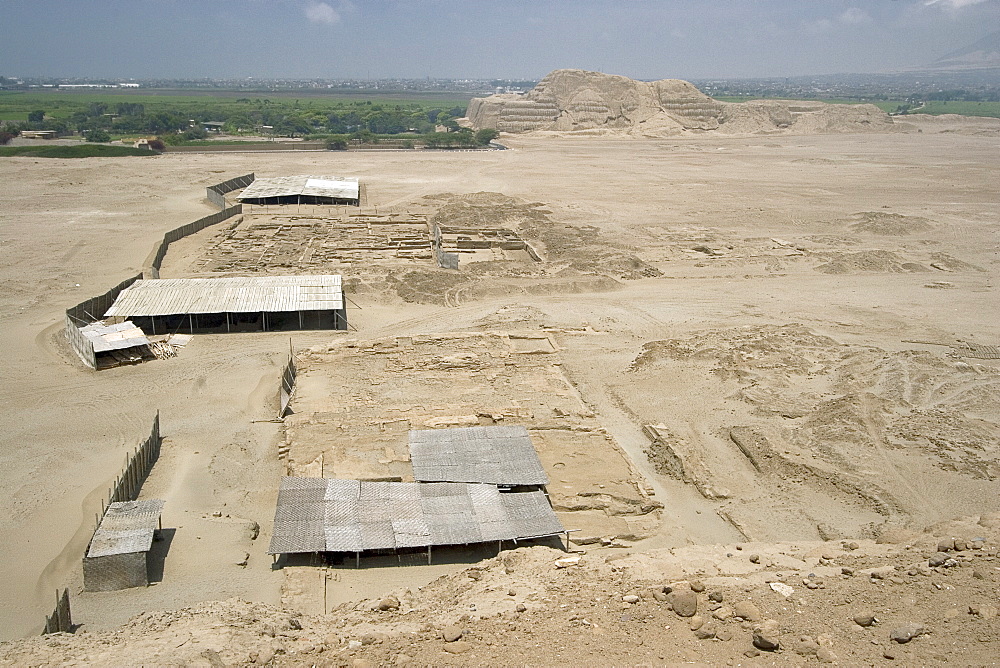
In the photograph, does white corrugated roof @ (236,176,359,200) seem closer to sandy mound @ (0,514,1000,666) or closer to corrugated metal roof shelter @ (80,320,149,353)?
corrugated metal roof shelter @ (80,320,149,353)

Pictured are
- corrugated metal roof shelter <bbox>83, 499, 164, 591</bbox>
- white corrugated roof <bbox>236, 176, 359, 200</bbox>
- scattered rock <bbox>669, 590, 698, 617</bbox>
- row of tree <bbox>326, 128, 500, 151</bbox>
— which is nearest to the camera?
scattered rock <bbox>669, 590, 698, 617</bbox>

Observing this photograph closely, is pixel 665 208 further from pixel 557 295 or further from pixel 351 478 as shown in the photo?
pixel 351 478

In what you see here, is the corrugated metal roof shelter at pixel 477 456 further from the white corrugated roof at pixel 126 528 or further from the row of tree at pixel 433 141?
the row of tree at pixel 433 141

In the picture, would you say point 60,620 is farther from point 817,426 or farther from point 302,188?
point 302,188

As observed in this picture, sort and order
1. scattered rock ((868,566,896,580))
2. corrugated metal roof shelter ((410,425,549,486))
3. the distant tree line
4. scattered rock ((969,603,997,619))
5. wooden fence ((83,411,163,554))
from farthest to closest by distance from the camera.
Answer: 1. the distant tree line
2. corrugated metal roof shelter ((410,425,549,486))
3. wooden fence ((83,411,163,554))
4. scattered rock ((868,566,896,580))
5. scattered rock ((969,603,997,619))

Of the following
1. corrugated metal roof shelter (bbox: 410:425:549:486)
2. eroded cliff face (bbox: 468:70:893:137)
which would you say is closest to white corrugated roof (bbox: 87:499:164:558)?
corrugated metal roof shelter (bbox: 410:425:549:486)

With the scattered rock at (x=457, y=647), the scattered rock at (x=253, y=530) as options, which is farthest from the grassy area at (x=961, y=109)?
the scattered rock at (x=457, y=647)
